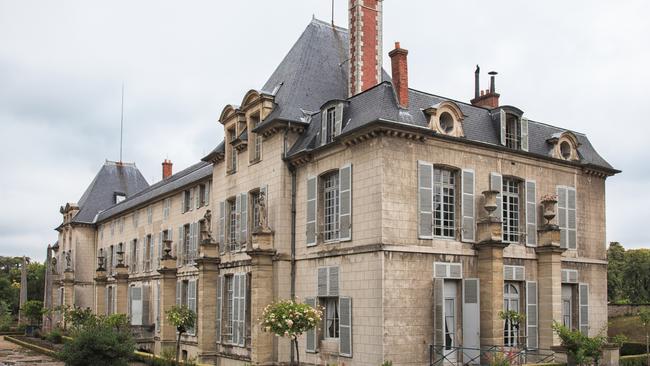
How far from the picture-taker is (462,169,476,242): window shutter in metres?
18.4

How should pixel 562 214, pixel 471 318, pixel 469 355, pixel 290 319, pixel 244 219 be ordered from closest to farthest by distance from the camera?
pixel 290 319 < pixel 469 355 < pixel 471 318 < pixel 562 214 < pixel 244 219

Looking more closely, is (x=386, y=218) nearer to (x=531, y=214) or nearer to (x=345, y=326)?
(x=345, y=326)

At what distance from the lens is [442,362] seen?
17.1 meters

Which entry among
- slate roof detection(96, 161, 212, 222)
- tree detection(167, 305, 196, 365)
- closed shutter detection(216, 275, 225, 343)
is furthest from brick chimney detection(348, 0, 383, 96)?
tree detection(167, 305, 196, 365)

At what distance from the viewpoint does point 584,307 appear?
21172mm

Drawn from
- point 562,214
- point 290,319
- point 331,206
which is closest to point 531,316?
point 562,214

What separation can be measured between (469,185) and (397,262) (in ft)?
11.3

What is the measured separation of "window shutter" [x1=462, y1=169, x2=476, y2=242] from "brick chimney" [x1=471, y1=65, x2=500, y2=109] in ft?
16.3

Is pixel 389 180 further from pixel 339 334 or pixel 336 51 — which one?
pixel 336 51

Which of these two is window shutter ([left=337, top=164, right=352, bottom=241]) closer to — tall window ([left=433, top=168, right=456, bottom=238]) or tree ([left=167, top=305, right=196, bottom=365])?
tall window ([left=433, top=168, right=456, bottom=238])

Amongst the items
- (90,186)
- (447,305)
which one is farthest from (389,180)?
(90,186)

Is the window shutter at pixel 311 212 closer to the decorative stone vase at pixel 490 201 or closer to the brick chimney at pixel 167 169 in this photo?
the decorative stone vase at pixel 490 201

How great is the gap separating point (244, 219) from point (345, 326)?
6.40 meters

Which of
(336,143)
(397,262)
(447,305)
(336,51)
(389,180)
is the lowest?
(447,305)
